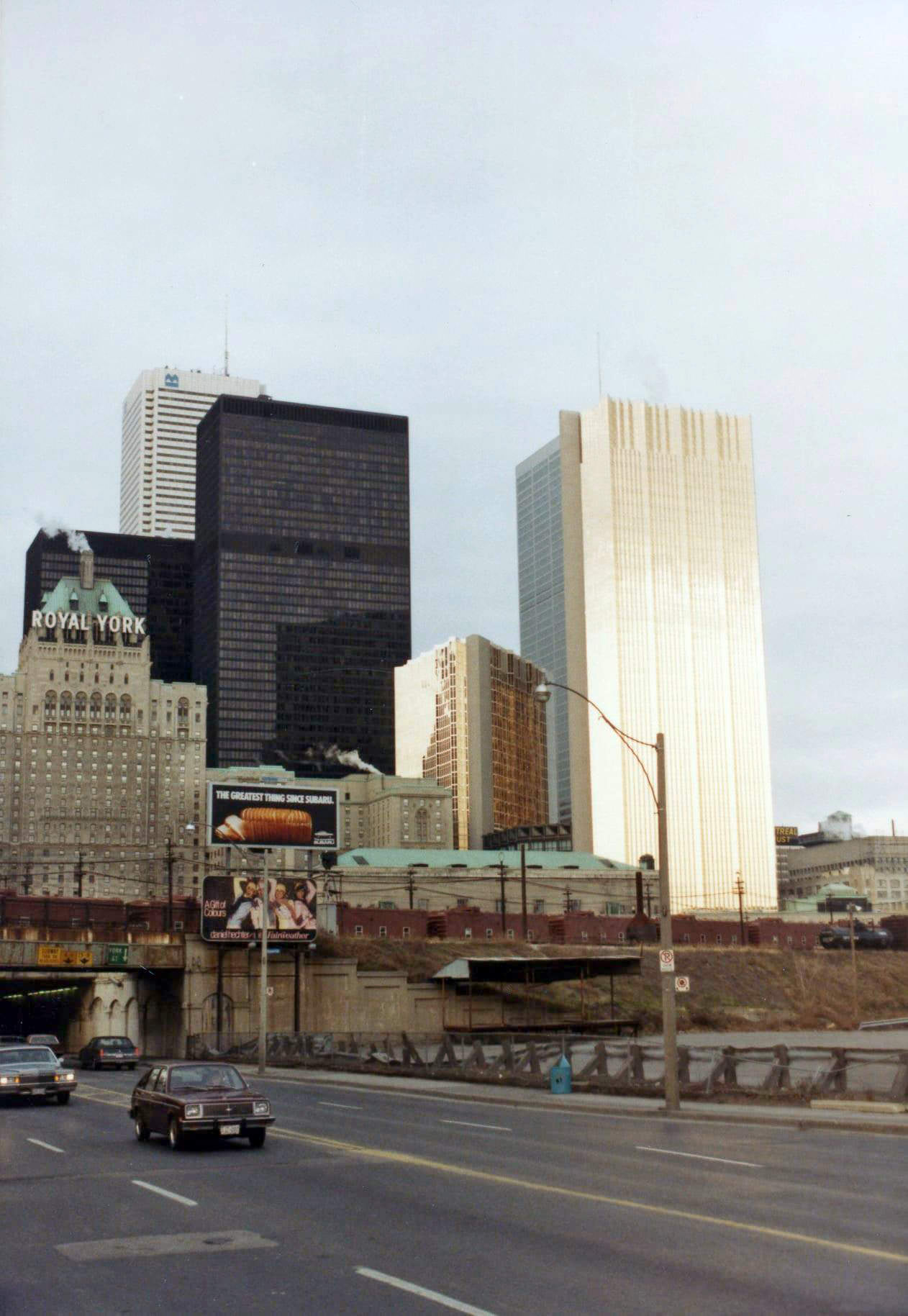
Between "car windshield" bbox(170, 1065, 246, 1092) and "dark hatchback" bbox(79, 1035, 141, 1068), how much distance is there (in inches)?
1477

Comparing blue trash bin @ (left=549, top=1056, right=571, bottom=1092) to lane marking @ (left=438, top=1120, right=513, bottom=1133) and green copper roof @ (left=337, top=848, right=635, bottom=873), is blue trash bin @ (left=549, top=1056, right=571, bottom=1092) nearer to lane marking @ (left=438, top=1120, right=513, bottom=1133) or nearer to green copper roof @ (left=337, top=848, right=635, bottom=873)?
lane marking @ (left=438, top=1120, right=513, bottom=1133)

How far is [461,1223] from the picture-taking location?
599 inches

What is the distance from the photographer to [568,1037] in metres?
38.5

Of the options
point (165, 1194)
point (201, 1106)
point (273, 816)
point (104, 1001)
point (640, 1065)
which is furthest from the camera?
point (273, 816)

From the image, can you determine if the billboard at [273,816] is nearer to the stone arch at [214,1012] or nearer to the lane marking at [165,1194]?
the stone arch at [214,1012]

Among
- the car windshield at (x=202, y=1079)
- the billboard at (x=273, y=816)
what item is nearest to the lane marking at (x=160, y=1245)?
the car windshield at (x=202, y=1079)

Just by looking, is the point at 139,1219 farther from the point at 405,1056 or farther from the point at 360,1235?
the point at 405,1056

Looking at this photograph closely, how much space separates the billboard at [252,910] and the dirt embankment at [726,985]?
252 inches

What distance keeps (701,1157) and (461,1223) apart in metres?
7.48

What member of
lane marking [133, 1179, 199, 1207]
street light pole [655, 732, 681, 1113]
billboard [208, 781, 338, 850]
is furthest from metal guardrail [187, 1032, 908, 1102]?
billboard [208, 781, 338, 850]

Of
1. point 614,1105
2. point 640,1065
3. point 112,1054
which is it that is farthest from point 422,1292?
point 112,1054

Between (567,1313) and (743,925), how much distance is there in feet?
425

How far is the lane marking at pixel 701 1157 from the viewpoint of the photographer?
2033 centimetres

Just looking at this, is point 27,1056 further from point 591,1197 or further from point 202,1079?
point 591,1197
